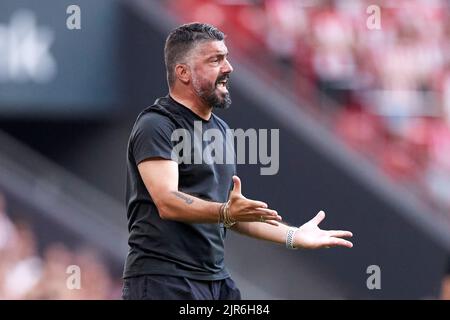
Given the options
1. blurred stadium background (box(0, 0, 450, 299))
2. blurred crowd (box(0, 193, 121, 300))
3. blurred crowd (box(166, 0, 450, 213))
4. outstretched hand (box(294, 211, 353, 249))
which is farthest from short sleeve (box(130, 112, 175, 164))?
blurred crowd (box(166, 0, 450, 213))

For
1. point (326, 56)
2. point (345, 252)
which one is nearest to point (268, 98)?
point (326, 56)

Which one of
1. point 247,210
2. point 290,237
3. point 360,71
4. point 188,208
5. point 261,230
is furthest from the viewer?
point 360,71

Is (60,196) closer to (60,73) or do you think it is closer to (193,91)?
(60,73)

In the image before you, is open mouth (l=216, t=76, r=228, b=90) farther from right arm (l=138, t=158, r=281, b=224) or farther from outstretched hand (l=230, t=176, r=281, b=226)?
outstretched hand (l=230, t=176, r=281, b=226)

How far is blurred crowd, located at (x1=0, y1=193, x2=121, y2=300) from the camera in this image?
34.8ft

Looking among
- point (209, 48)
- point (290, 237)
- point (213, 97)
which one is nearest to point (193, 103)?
point (213, 97)

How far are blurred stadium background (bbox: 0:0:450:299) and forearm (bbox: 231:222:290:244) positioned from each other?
5511 millimetres

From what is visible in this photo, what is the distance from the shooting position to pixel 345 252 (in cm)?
1176

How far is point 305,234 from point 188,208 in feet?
1.87

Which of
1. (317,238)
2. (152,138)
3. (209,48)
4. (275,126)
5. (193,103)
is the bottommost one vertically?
(317,238)

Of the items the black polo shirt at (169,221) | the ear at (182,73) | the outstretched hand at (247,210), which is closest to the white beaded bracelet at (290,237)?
the black polo shirt at (169,221)

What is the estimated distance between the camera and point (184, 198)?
17.0ft

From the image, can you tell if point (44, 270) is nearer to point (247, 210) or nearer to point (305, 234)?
point (305, 234)

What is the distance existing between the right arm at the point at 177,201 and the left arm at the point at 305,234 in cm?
31
